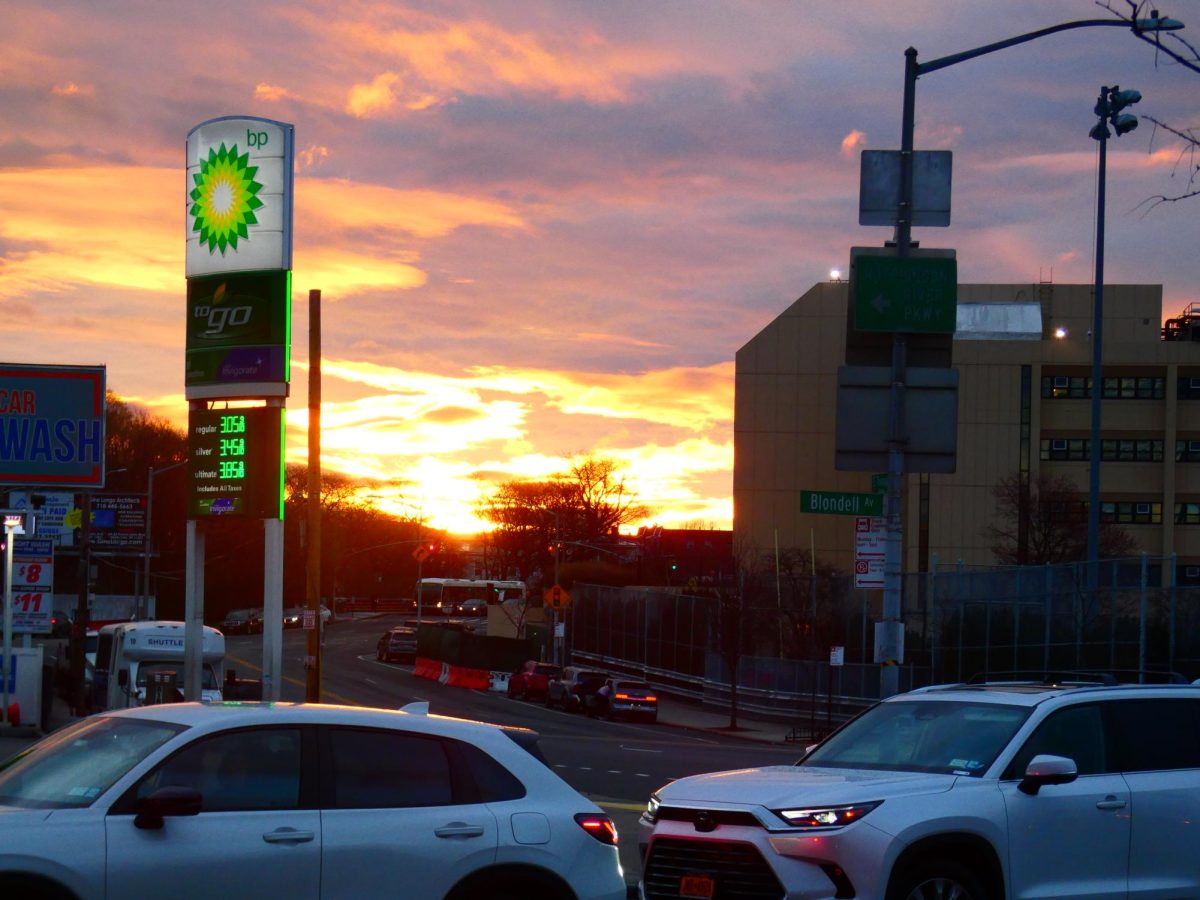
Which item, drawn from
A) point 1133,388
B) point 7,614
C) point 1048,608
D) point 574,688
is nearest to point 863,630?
point 574,688

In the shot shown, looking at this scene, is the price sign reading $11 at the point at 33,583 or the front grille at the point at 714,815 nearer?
the front grille at the point at 714,815

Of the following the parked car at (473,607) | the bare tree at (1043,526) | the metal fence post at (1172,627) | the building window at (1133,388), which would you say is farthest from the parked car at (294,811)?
the parked car at (473,607)

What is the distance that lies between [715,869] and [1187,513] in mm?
73971

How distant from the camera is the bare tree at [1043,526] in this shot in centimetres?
6588

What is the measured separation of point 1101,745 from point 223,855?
17.6 feet

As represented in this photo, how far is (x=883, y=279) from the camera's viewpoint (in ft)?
55.4

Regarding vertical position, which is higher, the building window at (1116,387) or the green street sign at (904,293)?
the building window at (1116,387)

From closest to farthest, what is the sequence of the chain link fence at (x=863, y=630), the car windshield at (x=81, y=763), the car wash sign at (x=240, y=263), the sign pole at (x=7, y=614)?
the car windshield at (x=81, y=763) < the car wash sign at (x=240, y=263) < the sign pole at (x=7, y=614) < the chain link fence at (x=863, y=630)

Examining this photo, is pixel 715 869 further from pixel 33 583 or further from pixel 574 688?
pixel 574 688

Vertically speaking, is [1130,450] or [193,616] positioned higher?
[1130,450]

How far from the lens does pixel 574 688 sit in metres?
52.5

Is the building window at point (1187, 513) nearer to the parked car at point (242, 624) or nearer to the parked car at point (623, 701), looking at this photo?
the parked car at point (623, 701)

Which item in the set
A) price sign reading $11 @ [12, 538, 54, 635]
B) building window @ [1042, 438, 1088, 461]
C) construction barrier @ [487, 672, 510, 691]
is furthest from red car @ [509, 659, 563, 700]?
building window @ [1042, 438, 1088, 461]

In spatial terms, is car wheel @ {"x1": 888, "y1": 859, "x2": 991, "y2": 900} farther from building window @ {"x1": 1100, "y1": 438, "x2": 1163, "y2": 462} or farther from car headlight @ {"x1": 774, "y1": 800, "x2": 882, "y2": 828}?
building window @ {"x1": 1100, "y1": 438, "x2": 1163, "y2": 462}
